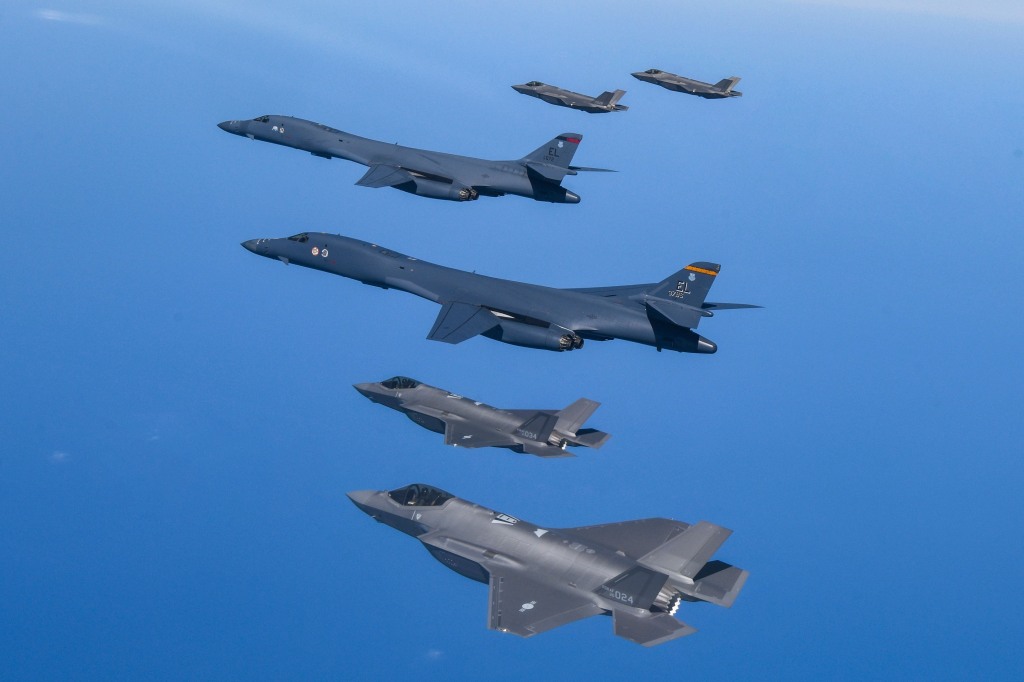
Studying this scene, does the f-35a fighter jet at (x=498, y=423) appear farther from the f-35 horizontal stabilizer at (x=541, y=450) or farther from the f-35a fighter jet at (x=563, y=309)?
the f-35a fighter jet at (x=563, y=309)

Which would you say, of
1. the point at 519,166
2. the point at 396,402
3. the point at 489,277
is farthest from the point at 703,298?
the point at 519,166

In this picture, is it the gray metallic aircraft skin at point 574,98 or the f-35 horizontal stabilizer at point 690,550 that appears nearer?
the f-35 horizontal stabilizer at point 690,550

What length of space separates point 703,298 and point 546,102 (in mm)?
30244

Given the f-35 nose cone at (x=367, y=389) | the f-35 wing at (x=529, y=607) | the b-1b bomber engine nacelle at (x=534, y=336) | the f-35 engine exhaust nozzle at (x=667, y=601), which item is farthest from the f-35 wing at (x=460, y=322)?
the f-35 engine exhaust nozzle at (x=667, y=601)

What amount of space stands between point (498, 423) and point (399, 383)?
5291 millimetres

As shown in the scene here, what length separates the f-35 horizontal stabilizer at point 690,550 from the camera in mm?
35188

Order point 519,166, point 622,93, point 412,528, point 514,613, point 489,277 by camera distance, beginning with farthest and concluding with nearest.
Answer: point 622,93, point 519,166, point 489,277, point 412,528, point 514,613

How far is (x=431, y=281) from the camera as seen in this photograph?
47.7m

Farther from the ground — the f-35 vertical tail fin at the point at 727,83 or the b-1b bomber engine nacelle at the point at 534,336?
the f-35 vertical tail fin at the point at 727,83

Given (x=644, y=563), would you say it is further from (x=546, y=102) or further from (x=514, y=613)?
(x=546, y=102)

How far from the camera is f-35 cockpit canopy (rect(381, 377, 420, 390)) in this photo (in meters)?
44.9

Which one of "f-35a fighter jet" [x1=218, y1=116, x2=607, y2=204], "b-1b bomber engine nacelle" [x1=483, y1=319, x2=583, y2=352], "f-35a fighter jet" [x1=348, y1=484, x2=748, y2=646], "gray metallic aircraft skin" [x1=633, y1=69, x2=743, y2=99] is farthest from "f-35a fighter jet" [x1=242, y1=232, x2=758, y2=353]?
"gray metallic aircraft skin" [x1=633, y1=69, x2=743, y2=99]

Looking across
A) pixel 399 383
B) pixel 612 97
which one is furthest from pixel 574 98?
pixel 399 383

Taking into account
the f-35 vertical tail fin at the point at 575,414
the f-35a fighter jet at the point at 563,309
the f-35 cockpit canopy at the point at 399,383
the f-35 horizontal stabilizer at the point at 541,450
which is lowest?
the f-35 cockpit canopy at the point at 399,383
